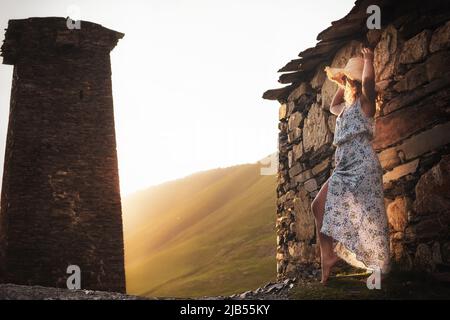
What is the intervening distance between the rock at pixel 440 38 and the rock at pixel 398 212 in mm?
1881

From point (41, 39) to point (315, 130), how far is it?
A: 976 centimetres

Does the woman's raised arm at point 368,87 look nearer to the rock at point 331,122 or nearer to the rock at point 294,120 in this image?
the rock at point 331,122

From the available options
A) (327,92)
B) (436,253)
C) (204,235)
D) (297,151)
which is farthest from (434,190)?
(204,235)

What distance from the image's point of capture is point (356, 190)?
6.70 metres

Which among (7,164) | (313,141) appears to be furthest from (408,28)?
(7,164)

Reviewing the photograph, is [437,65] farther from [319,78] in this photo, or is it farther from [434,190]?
[319,78]

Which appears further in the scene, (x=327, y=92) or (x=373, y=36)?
(x=327, y=92)

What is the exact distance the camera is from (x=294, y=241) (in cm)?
988

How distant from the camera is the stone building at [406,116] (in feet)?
20.9

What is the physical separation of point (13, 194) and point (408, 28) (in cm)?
1110

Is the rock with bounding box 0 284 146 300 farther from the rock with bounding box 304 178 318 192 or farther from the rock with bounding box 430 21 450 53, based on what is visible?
the rock with bounding box 430 21 450 53

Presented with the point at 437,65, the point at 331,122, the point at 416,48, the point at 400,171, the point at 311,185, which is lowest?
the point at 400,171
